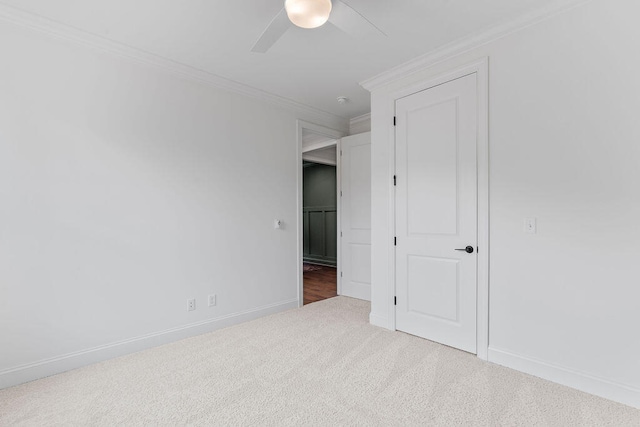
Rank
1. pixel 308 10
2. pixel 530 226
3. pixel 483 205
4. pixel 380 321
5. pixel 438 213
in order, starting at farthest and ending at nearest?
pixel 380 321 → pixel 438 213 → pixel 483 205 → pixel 530 226 → pixel 308 10

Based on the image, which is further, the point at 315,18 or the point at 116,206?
the point at 116,206

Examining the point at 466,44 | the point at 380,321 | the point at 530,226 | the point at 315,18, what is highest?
the point at 466,44

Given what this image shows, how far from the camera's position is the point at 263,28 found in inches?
94.3

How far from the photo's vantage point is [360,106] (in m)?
4.11

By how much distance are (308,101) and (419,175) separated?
5.86 ft

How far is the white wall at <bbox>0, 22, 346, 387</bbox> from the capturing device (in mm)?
2211

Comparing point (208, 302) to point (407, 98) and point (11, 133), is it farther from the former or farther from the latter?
point (407, 98)

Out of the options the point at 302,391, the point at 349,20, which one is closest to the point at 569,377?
the point at 302,391

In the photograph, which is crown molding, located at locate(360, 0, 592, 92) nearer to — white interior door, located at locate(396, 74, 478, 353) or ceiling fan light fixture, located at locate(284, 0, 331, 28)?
white interior door, located at locate(396, 74, 478, 353)

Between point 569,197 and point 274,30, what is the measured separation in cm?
218

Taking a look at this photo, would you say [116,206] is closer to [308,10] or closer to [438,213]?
[308,10]

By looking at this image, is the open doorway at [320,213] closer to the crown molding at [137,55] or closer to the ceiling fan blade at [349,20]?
the crown molding at [137,55]

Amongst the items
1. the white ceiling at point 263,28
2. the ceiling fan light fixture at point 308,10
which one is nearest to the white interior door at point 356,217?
the white ceiling at point 263,28

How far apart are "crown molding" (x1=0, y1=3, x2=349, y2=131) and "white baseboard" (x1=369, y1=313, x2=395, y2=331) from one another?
102 inches
